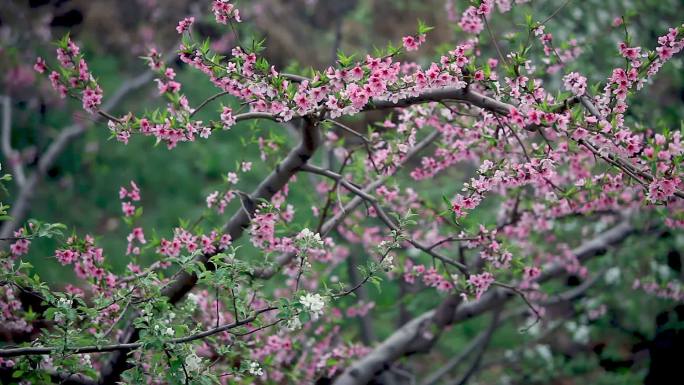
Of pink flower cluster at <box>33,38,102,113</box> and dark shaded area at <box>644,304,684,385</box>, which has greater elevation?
pink flower cluster at <box>33,38,102,113</box>

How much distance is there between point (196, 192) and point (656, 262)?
18.3 feet

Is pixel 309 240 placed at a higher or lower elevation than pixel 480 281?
lower

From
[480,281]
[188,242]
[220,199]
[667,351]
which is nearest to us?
[188,242]

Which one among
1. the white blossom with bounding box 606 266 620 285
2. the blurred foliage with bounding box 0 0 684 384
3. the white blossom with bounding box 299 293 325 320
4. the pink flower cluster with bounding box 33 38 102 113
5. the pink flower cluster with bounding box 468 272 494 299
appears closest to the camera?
the white blossom with bounding box 299 293 325 320

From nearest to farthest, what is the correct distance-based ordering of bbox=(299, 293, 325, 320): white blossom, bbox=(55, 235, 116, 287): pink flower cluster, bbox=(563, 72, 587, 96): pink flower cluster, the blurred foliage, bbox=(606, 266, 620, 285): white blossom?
bbox=(299, 293, 325, 320): white blossom
bbox=(563, 72, 587, 96): pink flower cluster
bbox=(55, 235, 116, 287): pink flower cluster
bbox=(606, 266, 620, 285): white blossom
the blurred foliage

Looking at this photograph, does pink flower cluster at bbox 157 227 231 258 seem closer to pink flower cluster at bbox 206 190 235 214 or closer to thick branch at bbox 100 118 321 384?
thick branch at bbox 100 118 321 384

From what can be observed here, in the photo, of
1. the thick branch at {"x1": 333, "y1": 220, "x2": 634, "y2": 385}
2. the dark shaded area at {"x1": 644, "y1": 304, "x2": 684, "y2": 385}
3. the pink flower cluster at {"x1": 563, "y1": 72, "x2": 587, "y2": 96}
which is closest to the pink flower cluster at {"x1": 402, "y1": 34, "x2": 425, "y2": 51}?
the pink flower cluster at {"x1": 563, "y1": 72, "x2": 587, "y2": 96}

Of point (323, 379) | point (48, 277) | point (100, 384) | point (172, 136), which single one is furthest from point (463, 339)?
point (172, 136)

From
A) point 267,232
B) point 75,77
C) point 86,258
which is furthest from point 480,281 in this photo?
point 75,77

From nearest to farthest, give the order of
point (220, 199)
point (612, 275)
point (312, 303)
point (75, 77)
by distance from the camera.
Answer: point (312, 303) < point (75, 77) < point (220, 199) < point (612, 275)

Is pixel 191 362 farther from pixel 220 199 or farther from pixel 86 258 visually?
pixel 220 199

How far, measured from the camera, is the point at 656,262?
5.41 m

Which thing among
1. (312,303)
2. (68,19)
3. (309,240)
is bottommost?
(312,303)

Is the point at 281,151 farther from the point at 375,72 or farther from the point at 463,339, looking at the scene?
the point at 463,339
